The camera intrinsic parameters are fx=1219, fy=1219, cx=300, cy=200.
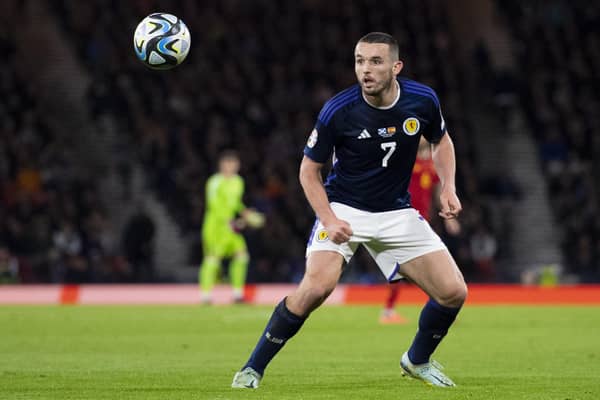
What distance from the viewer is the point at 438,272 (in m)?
8.36

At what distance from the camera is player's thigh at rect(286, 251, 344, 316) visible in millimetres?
8094

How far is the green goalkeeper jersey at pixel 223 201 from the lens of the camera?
20.3m

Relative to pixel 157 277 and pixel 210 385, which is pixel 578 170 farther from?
pixel 210 385

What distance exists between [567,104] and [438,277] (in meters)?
19.1

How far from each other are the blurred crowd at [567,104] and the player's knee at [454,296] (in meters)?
16.0

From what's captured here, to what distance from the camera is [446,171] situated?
8609 millimetres

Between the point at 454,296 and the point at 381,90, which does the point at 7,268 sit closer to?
the point at 454,296

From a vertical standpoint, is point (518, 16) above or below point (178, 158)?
above

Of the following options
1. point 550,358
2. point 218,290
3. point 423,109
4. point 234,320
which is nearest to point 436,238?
point 423,109

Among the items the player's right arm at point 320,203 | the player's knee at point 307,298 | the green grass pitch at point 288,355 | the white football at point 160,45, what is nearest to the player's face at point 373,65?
the player's right arm at point 320,203

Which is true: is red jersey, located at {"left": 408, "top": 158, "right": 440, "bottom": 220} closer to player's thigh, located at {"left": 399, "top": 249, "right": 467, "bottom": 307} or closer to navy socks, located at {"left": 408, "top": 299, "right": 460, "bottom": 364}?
navy socks, located at {"left": 408, "top": 299, "right": 460, "bottom": 364}

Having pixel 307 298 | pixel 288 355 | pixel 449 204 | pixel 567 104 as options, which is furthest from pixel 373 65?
pixel 567 104

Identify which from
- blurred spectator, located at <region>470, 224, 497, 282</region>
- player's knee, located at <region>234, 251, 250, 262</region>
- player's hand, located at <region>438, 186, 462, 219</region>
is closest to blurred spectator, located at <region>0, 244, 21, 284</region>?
player's knee, located at <region>234, 251, 250, 262</region>

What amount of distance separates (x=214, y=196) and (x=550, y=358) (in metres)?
10.3
